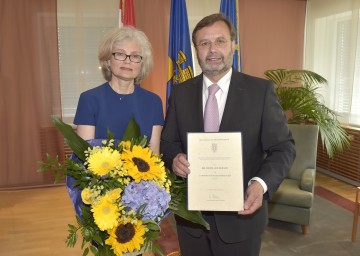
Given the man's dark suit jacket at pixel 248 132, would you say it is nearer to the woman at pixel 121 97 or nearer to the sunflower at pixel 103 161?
the woman at pixel 121 97

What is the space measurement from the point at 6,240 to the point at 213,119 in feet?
9.06

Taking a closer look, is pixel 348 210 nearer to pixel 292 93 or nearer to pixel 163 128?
pixel 292 93

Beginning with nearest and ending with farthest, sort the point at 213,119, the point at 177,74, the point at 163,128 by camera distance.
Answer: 1. the point at 213,119
2. the point at 163,128
3. the point at 177,74

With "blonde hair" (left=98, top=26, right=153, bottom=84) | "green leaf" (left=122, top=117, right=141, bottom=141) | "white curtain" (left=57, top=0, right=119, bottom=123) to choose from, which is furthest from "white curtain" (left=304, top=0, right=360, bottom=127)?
"green leaf" (left=122, top=117, right=141, bottom=141)

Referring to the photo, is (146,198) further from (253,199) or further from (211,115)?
(211,115)

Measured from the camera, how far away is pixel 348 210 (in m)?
3.85

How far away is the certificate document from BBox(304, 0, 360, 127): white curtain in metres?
4.25

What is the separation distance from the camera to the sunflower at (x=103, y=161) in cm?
102

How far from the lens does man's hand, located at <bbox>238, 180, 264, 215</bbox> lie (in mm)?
1291

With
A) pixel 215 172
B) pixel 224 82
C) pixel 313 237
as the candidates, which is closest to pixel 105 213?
pixel 215 172

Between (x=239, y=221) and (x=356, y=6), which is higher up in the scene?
(x=356, y=6)

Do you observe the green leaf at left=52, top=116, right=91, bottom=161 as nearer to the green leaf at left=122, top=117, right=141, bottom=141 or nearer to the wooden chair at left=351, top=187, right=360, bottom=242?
the green leaf at left=122, top=117, right=141, bottom=141

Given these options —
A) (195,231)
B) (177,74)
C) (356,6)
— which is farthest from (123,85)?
(356,6)

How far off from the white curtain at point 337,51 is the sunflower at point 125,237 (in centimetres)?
467
